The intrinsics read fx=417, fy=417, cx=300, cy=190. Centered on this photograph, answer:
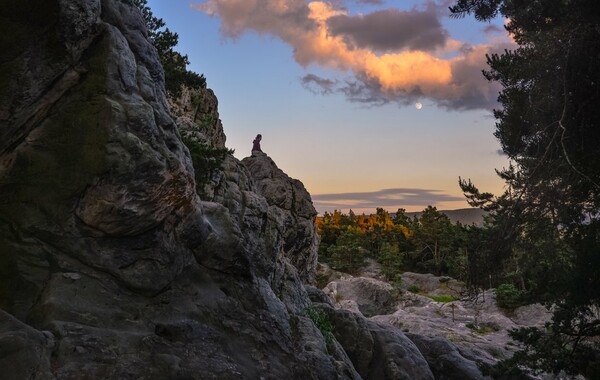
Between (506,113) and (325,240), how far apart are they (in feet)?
245

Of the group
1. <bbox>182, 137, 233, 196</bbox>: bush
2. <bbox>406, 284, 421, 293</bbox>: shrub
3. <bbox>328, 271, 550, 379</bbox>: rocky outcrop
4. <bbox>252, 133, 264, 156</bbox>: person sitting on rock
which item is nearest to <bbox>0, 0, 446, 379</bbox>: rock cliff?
<bbox>182, 137, 233, 196</bbox>: bush

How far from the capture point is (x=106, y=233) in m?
10.5

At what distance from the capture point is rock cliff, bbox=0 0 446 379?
9008 mm

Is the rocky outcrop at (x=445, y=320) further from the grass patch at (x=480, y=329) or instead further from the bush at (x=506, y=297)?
the bush at (x=506, y=297)

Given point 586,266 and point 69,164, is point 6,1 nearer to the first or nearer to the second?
point 69,164

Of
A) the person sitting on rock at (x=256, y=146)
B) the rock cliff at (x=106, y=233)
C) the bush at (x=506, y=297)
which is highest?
the person sitting on rock at (x=256, y=146)

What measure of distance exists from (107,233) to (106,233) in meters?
0.02

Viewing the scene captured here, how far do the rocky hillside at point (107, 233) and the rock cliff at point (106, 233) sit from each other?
0.11ft

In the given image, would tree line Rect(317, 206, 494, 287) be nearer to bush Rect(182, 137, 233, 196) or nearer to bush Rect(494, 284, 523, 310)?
bush Rect(494, 284, 523, 310)

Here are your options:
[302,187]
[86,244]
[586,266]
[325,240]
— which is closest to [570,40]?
[586,266]

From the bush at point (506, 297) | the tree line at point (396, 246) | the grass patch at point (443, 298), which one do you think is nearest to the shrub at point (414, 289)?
the tree line at point (396, 246)

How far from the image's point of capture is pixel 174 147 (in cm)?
1259

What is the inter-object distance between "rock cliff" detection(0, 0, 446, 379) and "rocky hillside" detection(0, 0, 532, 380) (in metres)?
0.03

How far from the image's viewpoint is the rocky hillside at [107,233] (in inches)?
355
